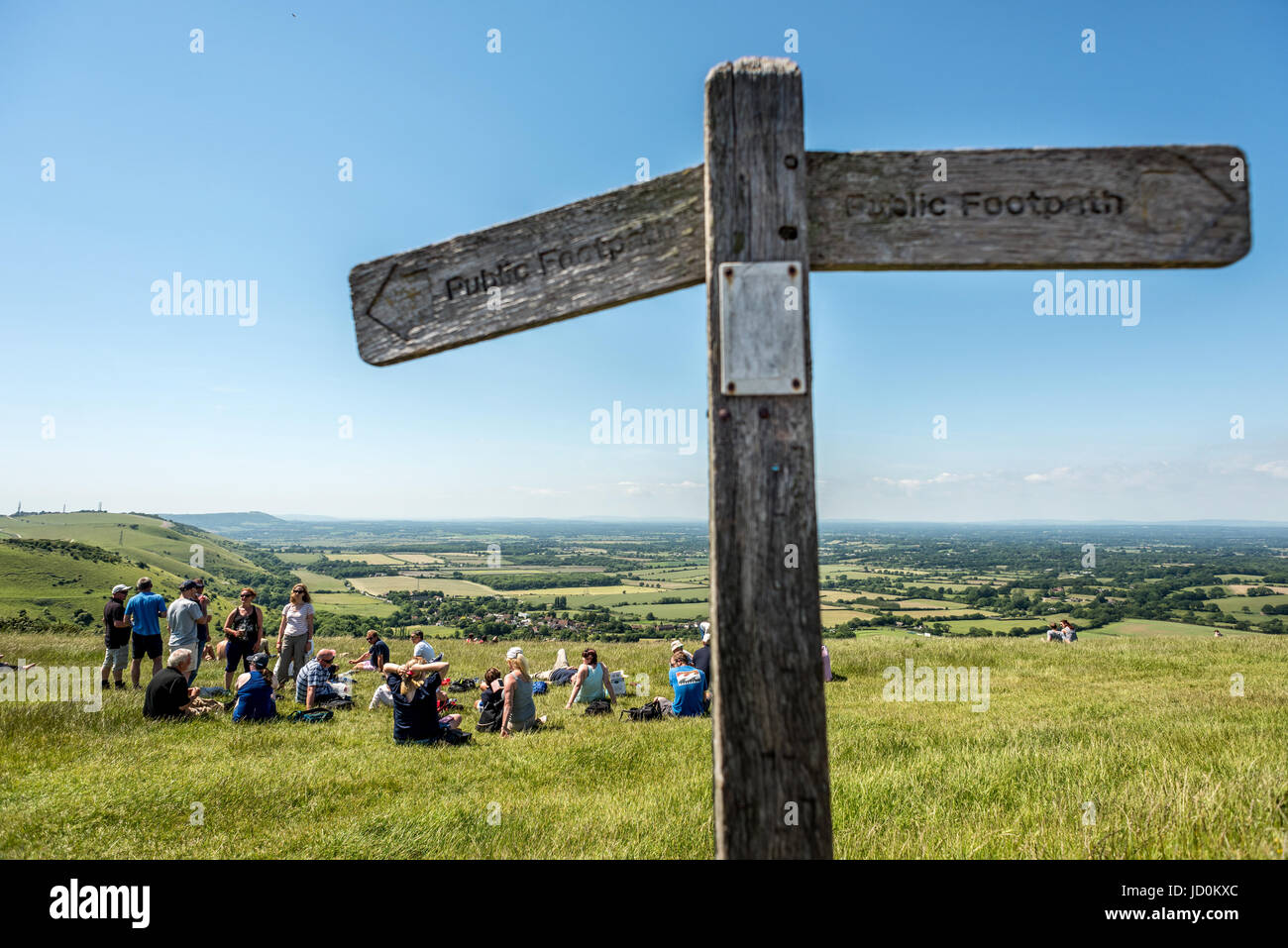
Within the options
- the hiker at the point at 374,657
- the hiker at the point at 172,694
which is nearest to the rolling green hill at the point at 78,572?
the hiker at the point at 374,657

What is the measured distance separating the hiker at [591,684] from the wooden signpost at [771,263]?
815 centimetres

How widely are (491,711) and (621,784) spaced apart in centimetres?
335

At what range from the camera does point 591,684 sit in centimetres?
952

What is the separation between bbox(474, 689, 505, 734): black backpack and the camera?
8.10m

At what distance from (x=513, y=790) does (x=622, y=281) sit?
500 centimetres

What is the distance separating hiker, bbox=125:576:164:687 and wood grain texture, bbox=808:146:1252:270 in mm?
10995

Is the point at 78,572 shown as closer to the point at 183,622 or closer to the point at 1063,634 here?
the point at 183,622

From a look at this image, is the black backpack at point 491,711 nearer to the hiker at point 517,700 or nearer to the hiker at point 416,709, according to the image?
the hiker at point 517,700

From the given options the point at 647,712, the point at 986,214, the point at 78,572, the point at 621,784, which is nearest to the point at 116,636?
the point at 647,712

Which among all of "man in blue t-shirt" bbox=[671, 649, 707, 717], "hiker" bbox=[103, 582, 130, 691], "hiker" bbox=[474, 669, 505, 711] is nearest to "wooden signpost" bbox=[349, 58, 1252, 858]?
"man in blue t-shirt" bbox=[671, 649, 707, 717]
